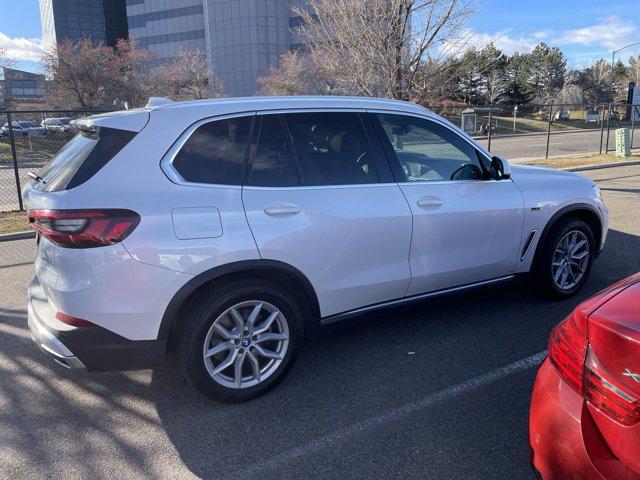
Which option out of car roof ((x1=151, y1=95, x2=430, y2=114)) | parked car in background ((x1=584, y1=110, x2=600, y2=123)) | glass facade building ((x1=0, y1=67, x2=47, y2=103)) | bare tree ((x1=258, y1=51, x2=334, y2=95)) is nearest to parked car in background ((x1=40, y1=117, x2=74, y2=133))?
car roof ((x1=151, y1=95, x2=430, y2=114))

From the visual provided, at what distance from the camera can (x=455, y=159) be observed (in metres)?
4.22

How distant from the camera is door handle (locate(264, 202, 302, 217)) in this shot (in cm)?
316

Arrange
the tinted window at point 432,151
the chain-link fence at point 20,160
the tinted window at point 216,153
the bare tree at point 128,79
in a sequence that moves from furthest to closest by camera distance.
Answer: the bare tree at point 128,79, the chain-link fence at point 20,160, the tinted window at point 432,151, the tinted window at point 216,153

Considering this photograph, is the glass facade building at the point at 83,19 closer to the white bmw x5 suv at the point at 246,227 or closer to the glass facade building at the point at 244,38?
the glass facade building at the point at 244,38

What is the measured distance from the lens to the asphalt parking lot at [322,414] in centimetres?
272

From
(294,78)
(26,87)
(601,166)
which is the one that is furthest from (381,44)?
(26,87)

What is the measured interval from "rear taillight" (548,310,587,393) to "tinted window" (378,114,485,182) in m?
Result: 1.99

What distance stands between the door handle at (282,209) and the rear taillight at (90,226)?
31.1 inches

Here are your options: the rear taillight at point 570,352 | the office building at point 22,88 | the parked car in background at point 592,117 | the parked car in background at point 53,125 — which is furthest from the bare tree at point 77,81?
the parked car in background at point 592,117

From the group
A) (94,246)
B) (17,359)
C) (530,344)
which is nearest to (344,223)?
(94,246)

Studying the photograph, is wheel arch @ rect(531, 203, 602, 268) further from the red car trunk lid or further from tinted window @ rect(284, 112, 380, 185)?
the red car trunk lid

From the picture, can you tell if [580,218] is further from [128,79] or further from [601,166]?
[128,79]

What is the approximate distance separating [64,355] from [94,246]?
0.68 metres

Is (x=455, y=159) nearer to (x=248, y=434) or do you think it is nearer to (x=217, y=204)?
(x=217, y=204)
